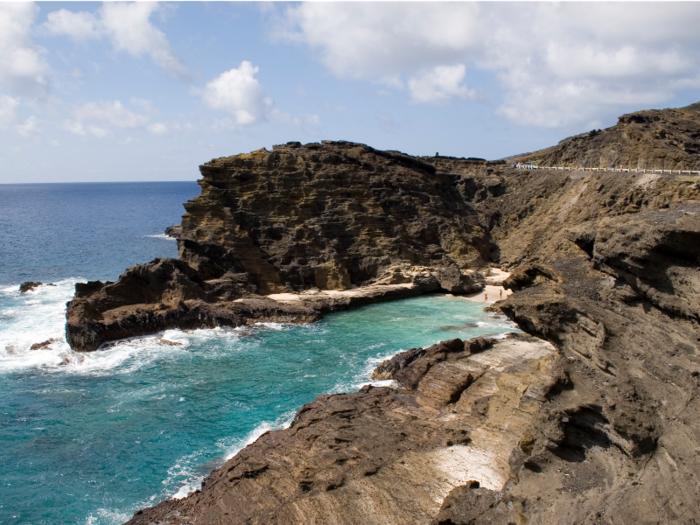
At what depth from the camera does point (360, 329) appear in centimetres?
3641

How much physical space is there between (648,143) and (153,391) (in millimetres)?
48716

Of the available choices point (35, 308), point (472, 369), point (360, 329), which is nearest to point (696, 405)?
point (472, 369)

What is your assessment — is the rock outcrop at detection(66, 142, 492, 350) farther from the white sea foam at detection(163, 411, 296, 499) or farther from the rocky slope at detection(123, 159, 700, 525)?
the rocky slope at detection(123, 159, 700, 525)

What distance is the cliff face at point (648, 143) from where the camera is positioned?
153ft

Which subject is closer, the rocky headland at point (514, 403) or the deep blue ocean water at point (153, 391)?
the rocky headland at point (514, 403)

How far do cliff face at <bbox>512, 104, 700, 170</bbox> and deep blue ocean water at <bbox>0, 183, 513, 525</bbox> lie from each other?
76.1 feet

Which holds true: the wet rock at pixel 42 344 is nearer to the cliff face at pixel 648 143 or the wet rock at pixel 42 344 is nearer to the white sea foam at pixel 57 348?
the white sea foam at pixel 57 348

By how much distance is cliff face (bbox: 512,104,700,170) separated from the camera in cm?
4672

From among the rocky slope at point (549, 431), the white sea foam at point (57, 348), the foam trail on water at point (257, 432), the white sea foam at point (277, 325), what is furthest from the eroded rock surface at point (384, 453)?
the white sea foam at point (57, 348)

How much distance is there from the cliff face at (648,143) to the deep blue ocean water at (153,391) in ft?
76.1

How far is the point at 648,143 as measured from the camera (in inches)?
1941

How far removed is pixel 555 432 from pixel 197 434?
1470cm

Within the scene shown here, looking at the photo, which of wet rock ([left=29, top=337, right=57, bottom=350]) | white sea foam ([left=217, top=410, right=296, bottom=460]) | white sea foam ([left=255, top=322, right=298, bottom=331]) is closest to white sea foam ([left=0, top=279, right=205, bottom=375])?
wet rock ([left=29, top=337, right=57, bottom=350])

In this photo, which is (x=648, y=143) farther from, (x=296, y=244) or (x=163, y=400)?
(x=163, y=400)
